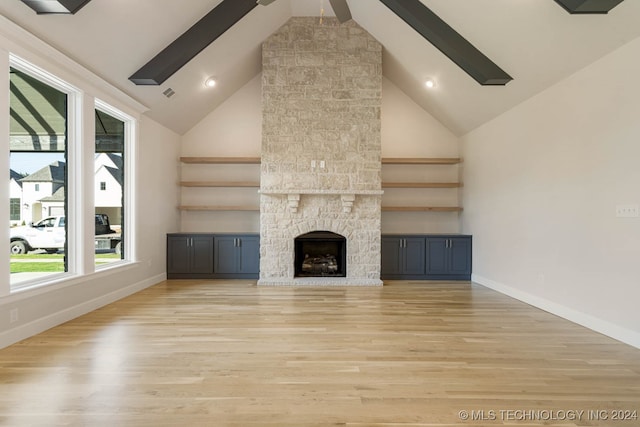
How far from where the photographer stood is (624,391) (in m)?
2.24

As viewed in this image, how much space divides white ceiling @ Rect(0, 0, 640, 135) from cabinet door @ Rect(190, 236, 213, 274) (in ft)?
6.95

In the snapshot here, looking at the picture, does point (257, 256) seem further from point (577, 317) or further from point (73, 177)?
point (577, 317)

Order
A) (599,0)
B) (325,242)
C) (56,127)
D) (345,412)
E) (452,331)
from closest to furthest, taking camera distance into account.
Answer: (345,412), (599,0), (452,331), (56,127), (325,242)

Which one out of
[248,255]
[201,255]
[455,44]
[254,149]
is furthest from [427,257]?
[201,255]

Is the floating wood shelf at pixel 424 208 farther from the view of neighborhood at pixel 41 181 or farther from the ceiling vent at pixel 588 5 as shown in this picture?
the view of neighborhood at pixel 41 181

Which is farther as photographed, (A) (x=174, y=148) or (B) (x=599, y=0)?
(A) (x=174, y=148)

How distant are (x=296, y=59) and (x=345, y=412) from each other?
18.2 feet

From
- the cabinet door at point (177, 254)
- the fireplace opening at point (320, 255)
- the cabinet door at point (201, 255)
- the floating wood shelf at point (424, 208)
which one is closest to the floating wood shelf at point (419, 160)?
the floating wood shelf at point (424, 208)

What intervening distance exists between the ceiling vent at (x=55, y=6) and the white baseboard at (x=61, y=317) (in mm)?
2758

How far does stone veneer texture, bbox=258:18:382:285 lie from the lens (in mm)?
5922

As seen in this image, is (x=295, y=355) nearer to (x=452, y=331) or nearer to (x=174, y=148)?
(x=452, y=331)

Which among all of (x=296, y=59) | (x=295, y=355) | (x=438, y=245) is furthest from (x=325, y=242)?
(x=295, y=355)

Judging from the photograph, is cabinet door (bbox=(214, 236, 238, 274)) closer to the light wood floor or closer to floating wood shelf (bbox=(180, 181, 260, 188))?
floating wood shelf (bbox=(180, 181, 260, 188))

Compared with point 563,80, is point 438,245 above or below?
below
